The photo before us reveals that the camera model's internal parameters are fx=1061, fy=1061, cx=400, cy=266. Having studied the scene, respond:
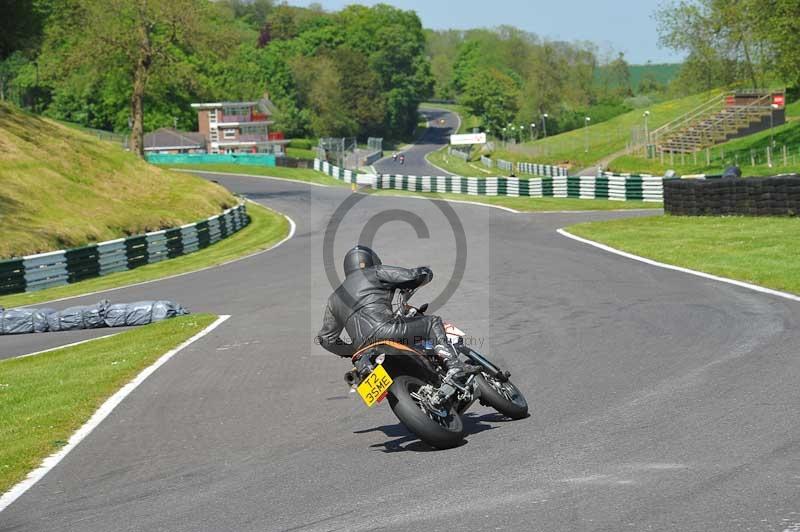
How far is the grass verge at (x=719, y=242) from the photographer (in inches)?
749

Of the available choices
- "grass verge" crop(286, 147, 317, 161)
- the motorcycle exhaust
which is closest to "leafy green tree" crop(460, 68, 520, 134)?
"grass verge" crop(286, 147, 317, 161)

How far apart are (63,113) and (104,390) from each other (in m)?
135

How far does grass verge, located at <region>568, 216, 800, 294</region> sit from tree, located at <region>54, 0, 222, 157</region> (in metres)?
37.1

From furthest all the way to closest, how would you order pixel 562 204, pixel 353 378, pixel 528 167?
1. pixel 528 167
2. pixel 562 204
3. pixel 353 378

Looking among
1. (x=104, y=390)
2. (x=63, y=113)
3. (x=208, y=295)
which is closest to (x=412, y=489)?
(x=104, y=390)

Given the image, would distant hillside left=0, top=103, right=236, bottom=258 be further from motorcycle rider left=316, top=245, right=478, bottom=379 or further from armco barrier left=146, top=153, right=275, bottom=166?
armco barrier left=146, top=153, right=275, bottom=166

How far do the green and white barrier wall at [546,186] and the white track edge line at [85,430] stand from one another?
1149 inches

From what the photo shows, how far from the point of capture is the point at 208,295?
75.2ft

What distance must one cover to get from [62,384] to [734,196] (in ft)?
72.0

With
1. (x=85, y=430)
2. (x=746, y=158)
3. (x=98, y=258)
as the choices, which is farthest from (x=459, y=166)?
(x=85, y=430)

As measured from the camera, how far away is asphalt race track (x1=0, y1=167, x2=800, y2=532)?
6.35 metres

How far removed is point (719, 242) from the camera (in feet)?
80.6

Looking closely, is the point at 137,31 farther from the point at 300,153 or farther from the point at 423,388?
the point at 300,153

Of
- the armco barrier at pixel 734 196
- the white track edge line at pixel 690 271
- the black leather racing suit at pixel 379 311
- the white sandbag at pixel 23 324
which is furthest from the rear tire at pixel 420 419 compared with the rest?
the armco barrier at pixel 734 196
